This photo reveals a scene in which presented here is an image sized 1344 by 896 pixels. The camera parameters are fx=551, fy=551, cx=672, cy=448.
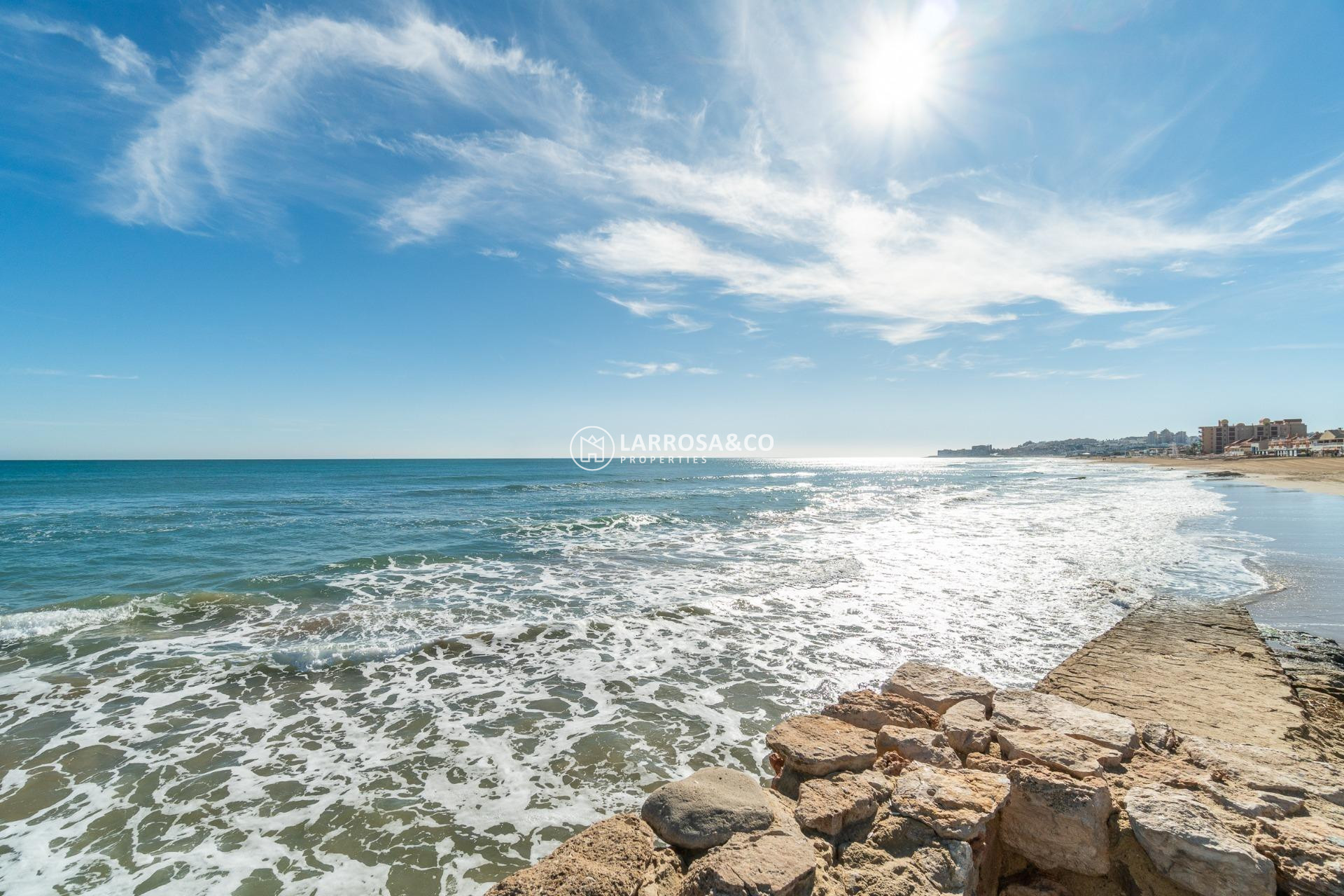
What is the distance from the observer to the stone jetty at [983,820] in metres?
3.27

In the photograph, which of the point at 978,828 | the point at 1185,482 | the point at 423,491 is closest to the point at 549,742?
the point at 978,828

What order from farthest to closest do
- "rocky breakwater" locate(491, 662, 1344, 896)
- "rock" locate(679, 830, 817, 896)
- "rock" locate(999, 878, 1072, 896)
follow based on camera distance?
"rock" locate(999, 878, 1072, 896), "rocky breakwater" locate(491, 662, 1344, 896), "rock" locate(679, 830, 817, 896)

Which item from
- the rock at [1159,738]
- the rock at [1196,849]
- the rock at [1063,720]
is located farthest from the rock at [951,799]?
the rock at [1159,738]

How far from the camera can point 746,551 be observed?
18.1 meters

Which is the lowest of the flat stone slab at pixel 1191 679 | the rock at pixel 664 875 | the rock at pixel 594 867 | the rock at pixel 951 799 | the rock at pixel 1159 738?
the flat stone slab at pixel 1191 679

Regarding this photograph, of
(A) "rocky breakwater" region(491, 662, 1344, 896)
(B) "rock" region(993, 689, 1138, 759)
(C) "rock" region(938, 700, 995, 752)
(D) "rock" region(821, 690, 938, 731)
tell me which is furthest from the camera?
(D) "rock" region(821, 690, 938, 731)

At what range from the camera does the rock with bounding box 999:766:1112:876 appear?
3652 millimetres

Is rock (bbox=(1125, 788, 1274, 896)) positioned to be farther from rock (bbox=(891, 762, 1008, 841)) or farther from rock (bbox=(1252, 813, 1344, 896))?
rock (bbox=(891, 762, 1008, 841))

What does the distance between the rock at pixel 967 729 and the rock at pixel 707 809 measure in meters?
1.94

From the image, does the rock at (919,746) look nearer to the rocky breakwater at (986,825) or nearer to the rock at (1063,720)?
the rocky breakwater at (986,825)

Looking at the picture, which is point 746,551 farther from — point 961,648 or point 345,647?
point 345,647

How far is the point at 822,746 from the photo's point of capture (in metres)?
4.65

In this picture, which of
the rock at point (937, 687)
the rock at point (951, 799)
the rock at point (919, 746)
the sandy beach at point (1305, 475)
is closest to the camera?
the rock at point (951, 799)

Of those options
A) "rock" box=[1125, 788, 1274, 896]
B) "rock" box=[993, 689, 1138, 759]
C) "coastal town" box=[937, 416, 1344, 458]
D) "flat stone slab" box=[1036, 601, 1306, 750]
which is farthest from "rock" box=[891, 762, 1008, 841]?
"coastal town" box=[937, 416, 1344, 458]
